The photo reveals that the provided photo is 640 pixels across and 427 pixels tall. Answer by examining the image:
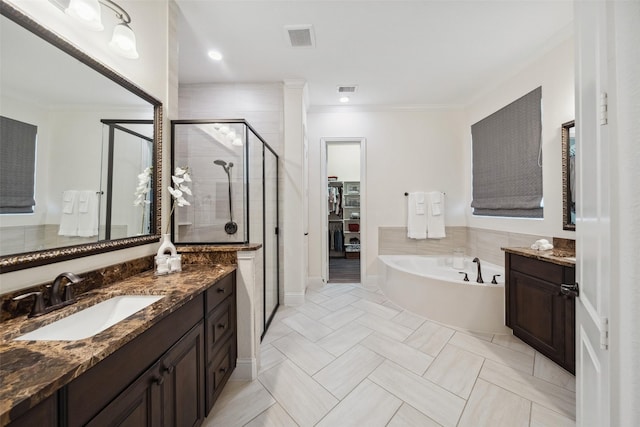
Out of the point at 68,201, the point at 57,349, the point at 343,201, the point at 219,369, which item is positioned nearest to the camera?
the point at 57,349

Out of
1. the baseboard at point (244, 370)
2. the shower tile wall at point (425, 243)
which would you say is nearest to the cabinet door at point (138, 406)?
the baseboard at point (244, 370)

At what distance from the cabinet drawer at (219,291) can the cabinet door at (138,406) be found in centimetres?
45

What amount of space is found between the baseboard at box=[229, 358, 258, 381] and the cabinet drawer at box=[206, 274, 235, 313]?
54cm

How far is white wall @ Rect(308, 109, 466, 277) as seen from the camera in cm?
380

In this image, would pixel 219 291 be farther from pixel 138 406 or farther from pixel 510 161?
pixel 510 161

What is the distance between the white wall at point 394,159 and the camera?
3.80m

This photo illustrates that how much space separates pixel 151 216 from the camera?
1597 mm

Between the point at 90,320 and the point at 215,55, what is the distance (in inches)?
101

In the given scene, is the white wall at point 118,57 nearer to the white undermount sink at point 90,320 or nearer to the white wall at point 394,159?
the white undermount sink at point 90,320

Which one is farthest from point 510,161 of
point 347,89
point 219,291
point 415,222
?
point 219,291

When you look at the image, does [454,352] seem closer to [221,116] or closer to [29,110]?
[29,110]

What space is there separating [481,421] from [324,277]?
8.47 feet

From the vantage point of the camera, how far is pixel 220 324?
4.93ft

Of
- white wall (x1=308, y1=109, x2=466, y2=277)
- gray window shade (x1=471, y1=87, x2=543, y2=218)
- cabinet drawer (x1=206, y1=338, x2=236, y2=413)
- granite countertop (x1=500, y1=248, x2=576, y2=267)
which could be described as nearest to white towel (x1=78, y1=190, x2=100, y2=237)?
cabinet drawer (x1=206, y1=338, x2=236, y2=413)
